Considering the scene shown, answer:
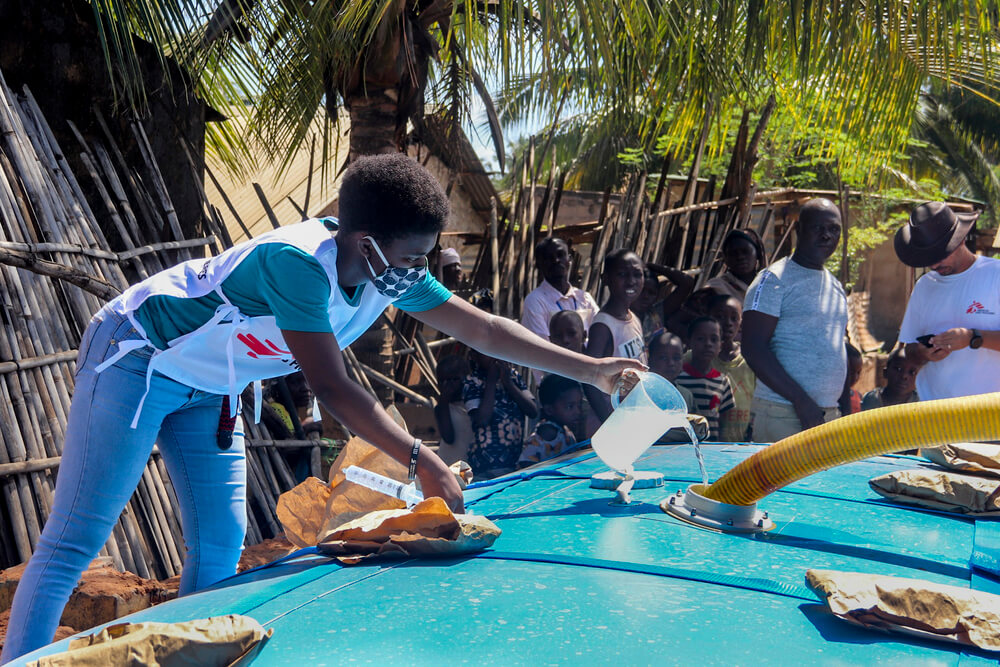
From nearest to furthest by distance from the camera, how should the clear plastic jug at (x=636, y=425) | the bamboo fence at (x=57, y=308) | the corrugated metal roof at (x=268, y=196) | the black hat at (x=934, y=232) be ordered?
1. the clear plastic jug at (x=636, y=425)
2. the bamboo fence at (x=57, y=308)
3. the black hat at (x=934, y=232)
4. the corrugated metal roof at (x=268, y=196)

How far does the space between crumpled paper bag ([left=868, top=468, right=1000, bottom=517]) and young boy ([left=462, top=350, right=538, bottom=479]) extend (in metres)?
3.04

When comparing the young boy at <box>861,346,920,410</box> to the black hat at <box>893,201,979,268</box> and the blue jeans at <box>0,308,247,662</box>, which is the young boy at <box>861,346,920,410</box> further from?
the blue jeans at <box>0,308,247,662</box>

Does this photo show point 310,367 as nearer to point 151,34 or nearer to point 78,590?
point 78,590

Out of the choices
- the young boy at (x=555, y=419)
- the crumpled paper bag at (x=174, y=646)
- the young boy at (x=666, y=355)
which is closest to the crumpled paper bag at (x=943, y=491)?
the crumpled paper bag at (x=174, y=646)

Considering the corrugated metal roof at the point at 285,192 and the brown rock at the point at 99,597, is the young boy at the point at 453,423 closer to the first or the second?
the brown rock at the point at 99,597

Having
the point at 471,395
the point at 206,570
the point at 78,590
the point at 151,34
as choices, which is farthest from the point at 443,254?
the point at 206,570

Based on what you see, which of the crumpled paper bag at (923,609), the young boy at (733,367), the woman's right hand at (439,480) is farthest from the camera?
the young boy at (733,367)

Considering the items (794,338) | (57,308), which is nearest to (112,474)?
(57,308)

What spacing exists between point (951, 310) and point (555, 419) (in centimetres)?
211

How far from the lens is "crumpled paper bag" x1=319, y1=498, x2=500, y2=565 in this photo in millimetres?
1816

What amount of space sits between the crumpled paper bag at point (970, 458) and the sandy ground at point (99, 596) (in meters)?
2.38

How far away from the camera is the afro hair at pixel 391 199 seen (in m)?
2.14

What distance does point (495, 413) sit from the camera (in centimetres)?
538

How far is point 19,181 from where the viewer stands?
4.36 metres
